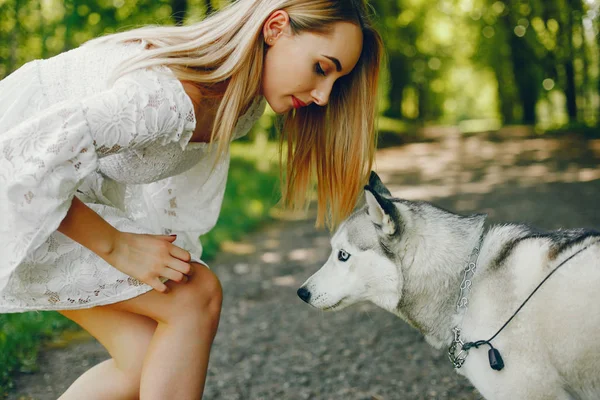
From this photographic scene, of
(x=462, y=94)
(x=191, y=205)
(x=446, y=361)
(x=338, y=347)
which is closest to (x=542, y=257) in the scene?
(x=191, y=205)

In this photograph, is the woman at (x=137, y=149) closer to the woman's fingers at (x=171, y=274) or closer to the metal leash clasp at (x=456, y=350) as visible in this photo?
the woman's fingers at (x=171, y=274)

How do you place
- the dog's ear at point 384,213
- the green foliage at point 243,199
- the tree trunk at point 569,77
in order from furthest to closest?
the tree trunk at point 569,77 < the green foliage at point 243,199 < the dog's ear at point 384,213

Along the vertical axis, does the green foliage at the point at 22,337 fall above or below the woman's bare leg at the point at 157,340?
below

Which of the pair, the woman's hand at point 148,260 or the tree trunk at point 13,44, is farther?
the tree trunk at point 13,44

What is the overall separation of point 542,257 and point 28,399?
3.15 meters

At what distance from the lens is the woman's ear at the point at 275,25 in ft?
7.93

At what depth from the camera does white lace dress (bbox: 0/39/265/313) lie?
190cm

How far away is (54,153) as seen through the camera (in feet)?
6.15

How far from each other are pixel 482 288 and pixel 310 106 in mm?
1181

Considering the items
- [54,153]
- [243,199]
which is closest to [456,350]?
[54,153]

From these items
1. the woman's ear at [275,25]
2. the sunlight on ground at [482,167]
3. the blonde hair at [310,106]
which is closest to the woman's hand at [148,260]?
the blonde hair at [310,106]

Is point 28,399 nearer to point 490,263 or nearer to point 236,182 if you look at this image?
point 490,263

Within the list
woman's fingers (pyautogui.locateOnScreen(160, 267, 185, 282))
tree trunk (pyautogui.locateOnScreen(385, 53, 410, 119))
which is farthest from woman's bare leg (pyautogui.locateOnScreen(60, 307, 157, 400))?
tree trunk (pyautogui.locateOnScreen(385, 53, 410, 119))

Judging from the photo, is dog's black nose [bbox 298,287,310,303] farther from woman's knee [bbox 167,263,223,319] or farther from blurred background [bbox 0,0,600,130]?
blurred background [bbox 0,0,600,130]
